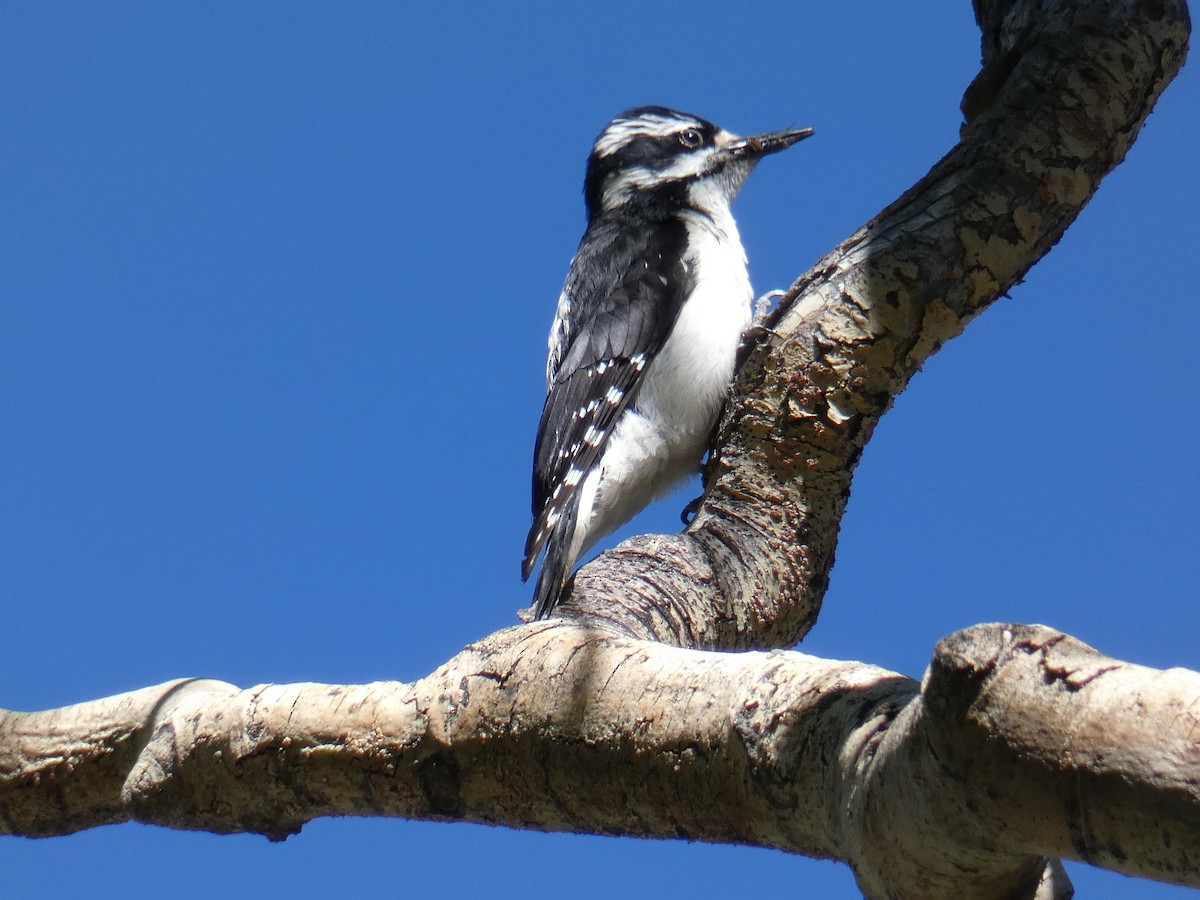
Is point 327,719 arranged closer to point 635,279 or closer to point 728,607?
point 728,607

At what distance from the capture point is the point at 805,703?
1784mm

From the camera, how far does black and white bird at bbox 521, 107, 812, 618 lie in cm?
437

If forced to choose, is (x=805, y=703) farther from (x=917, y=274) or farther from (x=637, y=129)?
(x=637, y=129)

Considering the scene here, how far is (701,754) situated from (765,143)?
159 inches

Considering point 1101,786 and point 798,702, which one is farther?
point 798,702

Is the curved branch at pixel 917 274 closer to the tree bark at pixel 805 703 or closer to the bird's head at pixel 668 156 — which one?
the tree bark at pixel 805 703

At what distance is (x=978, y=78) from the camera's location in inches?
159

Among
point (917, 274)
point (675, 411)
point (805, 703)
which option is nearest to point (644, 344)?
point (675, 411)

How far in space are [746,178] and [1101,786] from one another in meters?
4.56

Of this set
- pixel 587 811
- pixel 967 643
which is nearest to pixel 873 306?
pixel 587 811

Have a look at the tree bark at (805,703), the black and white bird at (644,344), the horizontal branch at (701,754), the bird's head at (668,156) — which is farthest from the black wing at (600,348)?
Answer: the horizontal branch at (701,754)

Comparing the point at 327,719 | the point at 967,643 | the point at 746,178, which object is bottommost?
the point at 967,643

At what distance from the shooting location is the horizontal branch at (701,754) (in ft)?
4.26

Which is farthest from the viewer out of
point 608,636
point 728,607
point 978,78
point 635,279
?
point 635,279
